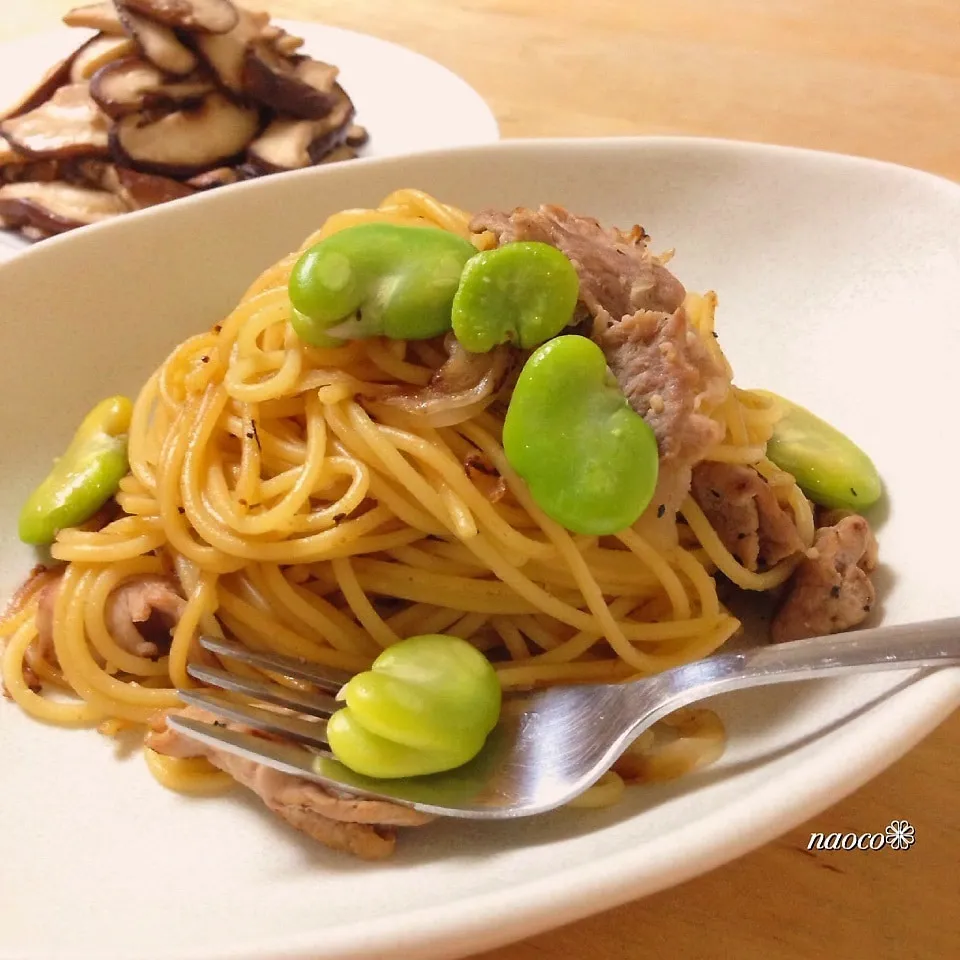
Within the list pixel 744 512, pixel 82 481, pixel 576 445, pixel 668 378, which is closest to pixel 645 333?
pixel 668 378

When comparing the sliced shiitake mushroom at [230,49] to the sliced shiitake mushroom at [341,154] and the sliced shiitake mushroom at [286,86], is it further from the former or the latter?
the sliced shiitake mushroom at [341,154]

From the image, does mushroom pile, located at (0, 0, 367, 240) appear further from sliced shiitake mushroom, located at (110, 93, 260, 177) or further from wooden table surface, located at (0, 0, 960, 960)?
wooden table surface, located at (0, 0, 960, 960)

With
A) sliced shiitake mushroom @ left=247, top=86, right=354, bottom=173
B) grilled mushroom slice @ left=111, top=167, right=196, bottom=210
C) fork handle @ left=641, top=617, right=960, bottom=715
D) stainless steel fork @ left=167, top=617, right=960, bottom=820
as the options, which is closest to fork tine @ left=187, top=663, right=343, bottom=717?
stainless steel fork @ left=167, top=617, right=960, bottom=820

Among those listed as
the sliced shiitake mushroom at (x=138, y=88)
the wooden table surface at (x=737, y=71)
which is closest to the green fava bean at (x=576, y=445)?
the wooden table surface at (x=737, y=71)

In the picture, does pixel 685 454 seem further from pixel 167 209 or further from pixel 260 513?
pixel 167 209

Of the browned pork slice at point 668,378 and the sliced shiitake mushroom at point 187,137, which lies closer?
the browned pork slice at point 668,378

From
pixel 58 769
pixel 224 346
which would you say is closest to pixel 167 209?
pixel 224 346

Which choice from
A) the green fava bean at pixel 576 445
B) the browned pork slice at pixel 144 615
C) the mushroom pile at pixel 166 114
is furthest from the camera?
the mushroom pile at pixel 166 114

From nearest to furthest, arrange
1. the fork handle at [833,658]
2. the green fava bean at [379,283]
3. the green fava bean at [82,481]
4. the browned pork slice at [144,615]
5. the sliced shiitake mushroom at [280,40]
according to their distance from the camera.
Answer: the fork handle at [833,658] → the green fava bean at [379,283] → the browned pork slice at [144,615] → the green fava bean at [82,481] → the sliced shiitake mushroom at [280,40]
